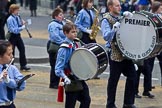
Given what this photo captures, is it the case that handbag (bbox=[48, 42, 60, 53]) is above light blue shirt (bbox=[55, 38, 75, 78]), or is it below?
below

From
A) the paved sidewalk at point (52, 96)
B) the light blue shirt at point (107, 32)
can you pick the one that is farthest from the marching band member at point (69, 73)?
the paved sidewalk at point (52, 96)

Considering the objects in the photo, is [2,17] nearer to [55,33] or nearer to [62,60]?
[55,33]

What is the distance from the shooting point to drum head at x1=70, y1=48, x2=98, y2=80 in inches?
273

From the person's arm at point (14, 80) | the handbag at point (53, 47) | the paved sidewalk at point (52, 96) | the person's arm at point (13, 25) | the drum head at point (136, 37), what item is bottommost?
the paved sidewalk at point (52, 96)

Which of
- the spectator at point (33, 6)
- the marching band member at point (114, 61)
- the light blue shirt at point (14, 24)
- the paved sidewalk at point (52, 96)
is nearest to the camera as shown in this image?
the marching band member at point (114, 61)

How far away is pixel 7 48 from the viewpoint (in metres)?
5.82

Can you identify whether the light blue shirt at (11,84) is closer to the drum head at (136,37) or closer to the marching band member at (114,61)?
the marching band member at (114,61)

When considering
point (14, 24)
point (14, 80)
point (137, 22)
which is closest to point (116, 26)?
point (137, 22)

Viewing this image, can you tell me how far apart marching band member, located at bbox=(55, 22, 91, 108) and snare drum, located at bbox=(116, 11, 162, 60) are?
985 mm

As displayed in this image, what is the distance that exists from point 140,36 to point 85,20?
9.76ft

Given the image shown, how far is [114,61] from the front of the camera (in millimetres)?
7957

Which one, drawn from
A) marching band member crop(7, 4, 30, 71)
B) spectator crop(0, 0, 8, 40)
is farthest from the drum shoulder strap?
spectator crop(0, 0, 8, 40)

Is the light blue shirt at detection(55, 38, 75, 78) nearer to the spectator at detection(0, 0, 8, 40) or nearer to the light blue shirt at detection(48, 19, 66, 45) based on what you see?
the light blue shirt at detection(48, 19, 66, 45)

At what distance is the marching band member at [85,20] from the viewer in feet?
34.7
